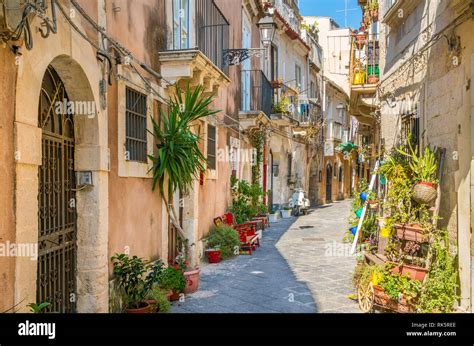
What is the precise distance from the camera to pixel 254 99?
1546cm

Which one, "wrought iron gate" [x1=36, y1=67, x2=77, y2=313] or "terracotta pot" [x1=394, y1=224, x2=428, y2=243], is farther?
"terracotta pot" [x1=394, y1=224, x2=428, y2=243]

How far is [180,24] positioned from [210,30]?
113 centimetres

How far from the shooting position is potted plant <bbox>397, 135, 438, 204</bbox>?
5.85 meters

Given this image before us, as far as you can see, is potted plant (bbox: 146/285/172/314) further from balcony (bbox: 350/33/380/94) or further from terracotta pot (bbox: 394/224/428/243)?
balcony (bbox: 350/33/380/94)

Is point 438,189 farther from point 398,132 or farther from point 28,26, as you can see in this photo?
point 28,26

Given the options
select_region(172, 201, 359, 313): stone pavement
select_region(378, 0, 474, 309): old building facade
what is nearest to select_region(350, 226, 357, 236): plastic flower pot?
select_region(172, 201, 359, 313): stone pavement

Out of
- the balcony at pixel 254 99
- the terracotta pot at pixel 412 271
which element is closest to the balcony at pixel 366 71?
the balcony at pixel 254 99

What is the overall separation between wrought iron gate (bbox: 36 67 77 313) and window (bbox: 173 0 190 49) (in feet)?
11.9

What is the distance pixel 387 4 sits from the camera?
32.1 feet

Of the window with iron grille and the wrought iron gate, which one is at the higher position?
the window with iron grille

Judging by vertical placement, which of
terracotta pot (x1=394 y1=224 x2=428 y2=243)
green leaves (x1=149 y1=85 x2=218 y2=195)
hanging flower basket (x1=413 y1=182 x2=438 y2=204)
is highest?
green leaves (x1=149 y1=85 x2=218 y2=195)

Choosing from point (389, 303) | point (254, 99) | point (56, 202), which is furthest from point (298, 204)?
point (56, 202)
